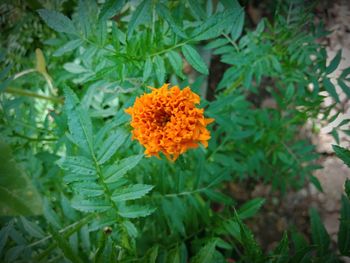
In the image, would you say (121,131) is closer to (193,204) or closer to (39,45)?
(193,204)

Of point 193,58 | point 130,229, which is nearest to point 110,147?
point 130,229

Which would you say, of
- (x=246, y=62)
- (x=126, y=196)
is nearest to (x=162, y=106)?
(x=126, y=196)

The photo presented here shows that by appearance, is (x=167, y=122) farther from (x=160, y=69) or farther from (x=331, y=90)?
(x=331, y=90)

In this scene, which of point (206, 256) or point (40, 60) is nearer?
point (206, 256)

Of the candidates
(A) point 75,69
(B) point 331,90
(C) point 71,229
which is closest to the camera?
(C) point 71,229

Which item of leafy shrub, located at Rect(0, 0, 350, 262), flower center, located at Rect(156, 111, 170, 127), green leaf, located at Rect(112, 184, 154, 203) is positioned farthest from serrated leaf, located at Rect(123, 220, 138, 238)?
flower center, located at Rect(156, 111, 170, 127)

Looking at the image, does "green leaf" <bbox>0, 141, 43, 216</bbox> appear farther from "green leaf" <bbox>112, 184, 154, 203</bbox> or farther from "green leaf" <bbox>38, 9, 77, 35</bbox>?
"green leaf" <bbox>38, 9, 77, 35</bbox>

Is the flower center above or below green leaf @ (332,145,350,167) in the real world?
above

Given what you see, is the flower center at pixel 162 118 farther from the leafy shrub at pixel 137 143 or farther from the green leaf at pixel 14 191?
the green leaf at pixel 14 191
